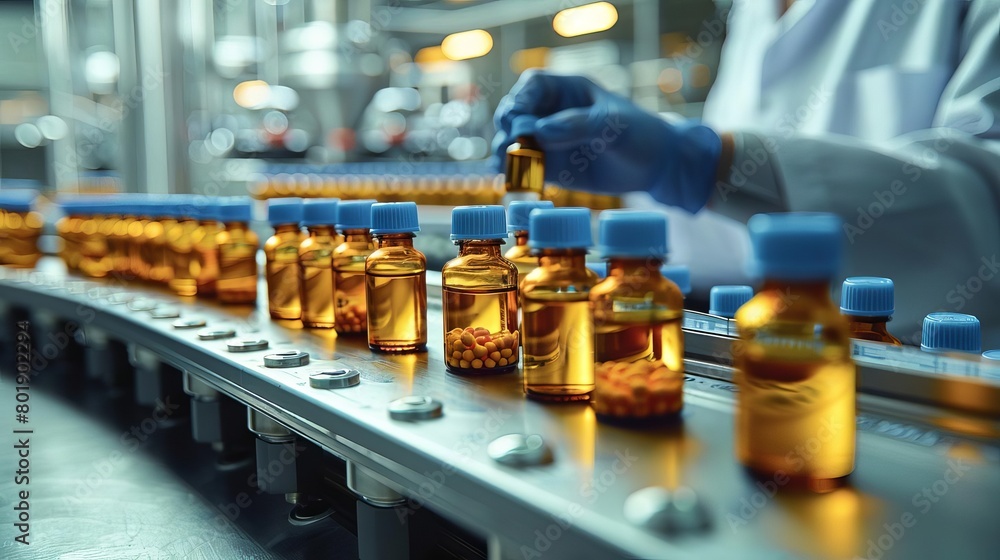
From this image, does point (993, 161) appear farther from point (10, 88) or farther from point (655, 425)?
point (10, 88)

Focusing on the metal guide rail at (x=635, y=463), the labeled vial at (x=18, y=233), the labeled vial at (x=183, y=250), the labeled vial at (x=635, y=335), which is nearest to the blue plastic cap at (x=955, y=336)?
the metal guide rail at (x=635, y=463)

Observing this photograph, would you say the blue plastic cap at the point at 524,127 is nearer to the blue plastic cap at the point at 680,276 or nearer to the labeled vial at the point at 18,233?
the blue plastic cap at the point at 680,276

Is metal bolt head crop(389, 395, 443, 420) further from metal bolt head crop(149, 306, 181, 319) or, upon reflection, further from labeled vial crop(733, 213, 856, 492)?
metal bolt head crop(149, 306, 181, 319)

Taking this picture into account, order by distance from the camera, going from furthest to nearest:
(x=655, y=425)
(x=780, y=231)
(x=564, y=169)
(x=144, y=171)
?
(x=144, y=171) < (x=564, y=169) < (x=655, y=425) < (x=780, y=231)

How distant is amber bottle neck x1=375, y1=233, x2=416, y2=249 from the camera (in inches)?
33.3

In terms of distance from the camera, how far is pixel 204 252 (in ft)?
4.42

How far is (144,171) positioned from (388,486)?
197 cm

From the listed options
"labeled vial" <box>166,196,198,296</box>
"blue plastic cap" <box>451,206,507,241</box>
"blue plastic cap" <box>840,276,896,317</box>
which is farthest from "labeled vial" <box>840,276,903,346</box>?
"labeled vial" <box>166,196,198,296</box>

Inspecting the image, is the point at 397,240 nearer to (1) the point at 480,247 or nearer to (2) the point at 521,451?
(1) the point at 480,247

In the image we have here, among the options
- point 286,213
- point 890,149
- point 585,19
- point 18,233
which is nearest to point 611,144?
point 890,149

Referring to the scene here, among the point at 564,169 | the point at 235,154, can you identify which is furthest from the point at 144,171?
the point at 235,154

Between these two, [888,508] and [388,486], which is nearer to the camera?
[888,508]

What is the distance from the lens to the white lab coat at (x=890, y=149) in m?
1.23

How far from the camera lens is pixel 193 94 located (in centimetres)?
232
